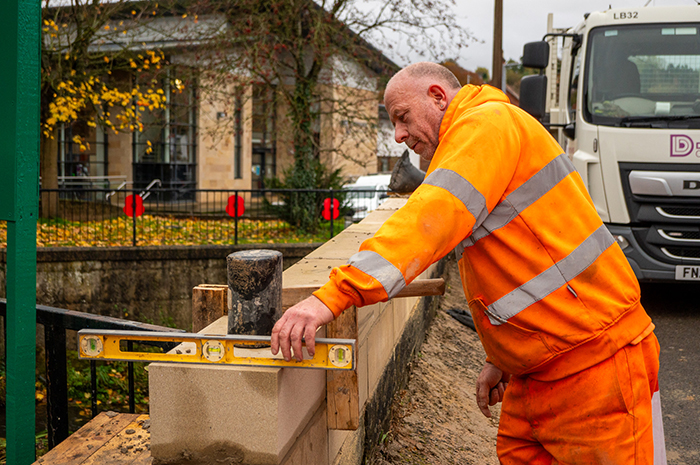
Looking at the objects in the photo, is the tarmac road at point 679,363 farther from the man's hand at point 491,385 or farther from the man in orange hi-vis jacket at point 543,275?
the man in orange hi-vis jacket at point 543,275

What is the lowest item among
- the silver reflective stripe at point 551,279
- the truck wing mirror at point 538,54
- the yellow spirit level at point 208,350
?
the yellow spirit level at point 208,350

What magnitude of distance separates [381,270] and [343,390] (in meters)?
1.01

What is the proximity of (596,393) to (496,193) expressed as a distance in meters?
0.78

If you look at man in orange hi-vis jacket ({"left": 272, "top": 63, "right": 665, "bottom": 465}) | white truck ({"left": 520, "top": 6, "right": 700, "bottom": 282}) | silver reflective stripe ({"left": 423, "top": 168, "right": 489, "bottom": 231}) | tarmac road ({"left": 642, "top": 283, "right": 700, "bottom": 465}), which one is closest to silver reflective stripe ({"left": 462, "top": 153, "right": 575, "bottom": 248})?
man in orange hi-vis jacket ({"left": 272, "top": 63, "right": 665, "bottom": 465})

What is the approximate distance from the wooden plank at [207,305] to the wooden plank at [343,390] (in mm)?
461

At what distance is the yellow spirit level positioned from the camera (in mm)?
1870

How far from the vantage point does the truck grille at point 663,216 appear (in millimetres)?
7125

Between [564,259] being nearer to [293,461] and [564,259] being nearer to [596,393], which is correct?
[596,393]

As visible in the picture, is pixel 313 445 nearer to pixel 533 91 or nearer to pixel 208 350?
pixel 208 350

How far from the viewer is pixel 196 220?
15453 millimetres

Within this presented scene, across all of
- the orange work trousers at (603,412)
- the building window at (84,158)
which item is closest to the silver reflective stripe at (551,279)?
the orange work trousers at (603,412)

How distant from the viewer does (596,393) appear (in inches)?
82.4

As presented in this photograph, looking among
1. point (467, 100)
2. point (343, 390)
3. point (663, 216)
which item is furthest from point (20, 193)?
point (663, 216)

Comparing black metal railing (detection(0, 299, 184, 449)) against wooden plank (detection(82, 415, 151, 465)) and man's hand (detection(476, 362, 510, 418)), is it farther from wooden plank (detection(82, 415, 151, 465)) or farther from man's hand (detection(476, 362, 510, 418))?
man's hand (detection(476, 362, 510, 418))
